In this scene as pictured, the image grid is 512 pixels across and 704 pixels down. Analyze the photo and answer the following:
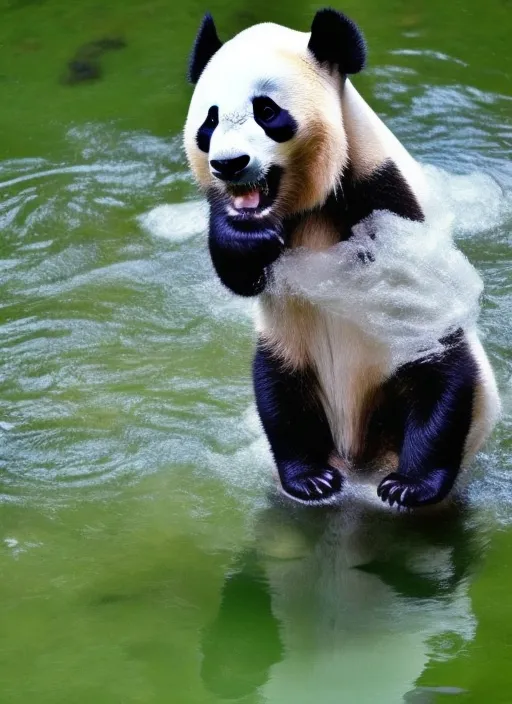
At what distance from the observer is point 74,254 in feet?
Result: 22.3

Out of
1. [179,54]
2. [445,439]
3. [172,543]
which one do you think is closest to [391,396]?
[445,439]

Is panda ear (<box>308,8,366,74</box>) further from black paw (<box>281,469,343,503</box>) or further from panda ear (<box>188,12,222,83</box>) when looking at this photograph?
black paw (<box>281,469,343,503</box>)

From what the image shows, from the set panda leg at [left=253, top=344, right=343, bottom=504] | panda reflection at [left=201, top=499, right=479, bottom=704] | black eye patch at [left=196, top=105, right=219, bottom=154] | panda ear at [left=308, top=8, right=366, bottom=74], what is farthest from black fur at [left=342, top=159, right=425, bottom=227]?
panda reflection at [left=201, top=499, right=479, bottom=704]

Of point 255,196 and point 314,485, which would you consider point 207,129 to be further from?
point 314,485

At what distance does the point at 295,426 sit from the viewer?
460cm

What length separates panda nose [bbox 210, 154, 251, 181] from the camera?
3836 millimetres

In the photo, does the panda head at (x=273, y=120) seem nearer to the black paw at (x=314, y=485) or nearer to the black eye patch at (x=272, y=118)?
the black eye patch at (x=272, y=118)

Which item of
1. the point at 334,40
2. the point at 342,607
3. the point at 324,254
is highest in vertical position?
the point at 334,40

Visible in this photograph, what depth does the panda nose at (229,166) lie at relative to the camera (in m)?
3.84

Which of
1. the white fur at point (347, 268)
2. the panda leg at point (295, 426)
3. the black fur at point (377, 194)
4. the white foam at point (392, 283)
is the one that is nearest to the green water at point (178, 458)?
the panda leg at point (295, 426)

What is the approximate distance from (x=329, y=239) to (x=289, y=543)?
1.09 meters

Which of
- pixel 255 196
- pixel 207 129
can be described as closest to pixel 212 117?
pixel 207 129

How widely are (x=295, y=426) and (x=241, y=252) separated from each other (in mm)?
821

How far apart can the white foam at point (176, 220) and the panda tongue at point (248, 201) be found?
2.73 meters
